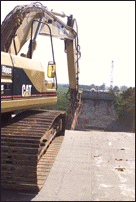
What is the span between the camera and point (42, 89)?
620 centimetres

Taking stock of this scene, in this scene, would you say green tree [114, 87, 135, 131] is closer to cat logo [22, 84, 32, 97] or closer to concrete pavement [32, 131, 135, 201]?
concrete pavement [32, 131, 135, 201]

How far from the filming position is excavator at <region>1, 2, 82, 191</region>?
15.3 feet

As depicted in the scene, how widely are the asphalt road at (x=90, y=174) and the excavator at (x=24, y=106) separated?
4.20 feet

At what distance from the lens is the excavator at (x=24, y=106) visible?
4664mm

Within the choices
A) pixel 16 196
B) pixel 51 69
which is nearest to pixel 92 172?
pixel 16 196

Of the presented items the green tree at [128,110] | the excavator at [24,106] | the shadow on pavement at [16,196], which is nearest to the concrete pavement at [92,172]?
the shadow on pavement at [16,196]

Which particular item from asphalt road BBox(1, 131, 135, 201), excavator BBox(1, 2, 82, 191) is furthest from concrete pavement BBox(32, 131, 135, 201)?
excavator BBox(1, 2, 82, 191)

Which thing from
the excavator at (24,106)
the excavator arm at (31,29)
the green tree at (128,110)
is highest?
the excavator arm at (31,29)

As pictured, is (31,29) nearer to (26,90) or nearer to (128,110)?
(26,90)

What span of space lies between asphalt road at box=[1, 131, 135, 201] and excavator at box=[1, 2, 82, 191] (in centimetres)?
128

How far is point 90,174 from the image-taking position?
8.62m

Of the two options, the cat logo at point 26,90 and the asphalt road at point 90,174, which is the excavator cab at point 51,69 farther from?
the asphalt road at point 90,174

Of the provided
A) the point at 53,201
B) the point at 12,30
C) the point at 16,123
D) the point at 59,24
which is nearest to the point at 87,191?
the point at 53,201

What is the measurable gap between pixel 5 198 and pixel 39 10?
19.5 ft
